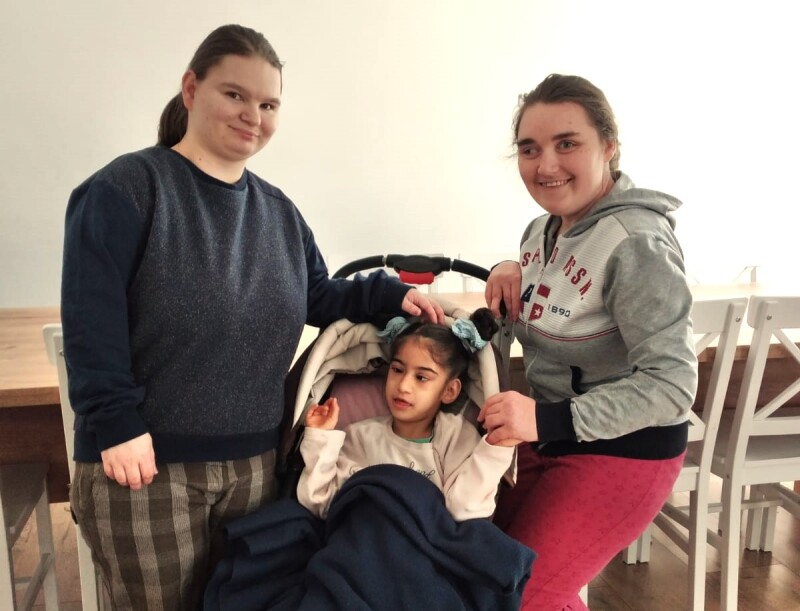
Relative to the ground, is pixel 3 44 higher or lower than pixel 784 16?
lower

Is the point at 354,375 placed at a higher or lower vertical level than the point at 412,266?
lower

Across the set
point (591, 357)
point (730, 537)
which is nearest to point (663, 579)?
point (730, 537)

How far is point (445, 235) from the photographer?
357 cm

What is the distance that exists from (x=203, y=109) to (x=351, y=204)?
2364 millimetres

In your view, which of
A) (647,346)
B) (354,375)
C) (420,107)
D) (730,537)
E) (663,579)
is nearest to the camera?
(647,346)

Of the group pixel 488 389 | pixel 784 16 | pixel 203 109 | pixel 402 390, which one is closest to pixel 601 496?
pixel 488 389

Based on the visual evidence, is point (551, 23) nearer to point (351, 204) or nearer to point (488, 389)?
point (351, 204)

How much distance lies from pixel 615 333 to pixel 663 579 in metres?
1.34

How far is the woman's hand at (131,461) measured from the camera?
0.99 metres

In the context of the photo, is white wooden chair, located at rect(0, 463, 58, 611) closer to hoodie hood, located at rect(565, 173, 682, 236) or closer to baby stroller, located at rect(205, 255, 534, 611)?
baby stroller, located at rect(205, 255, 534, 611)

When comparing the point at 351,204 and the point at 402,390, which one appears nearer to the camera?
the point at 402,390

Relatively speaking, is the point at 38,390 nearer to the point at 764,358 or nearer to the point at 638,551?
the point at 764,358

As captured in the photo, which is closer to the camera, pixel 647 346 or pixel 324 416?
pixel 647 346

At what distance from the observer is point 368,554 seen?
107 centimetres
